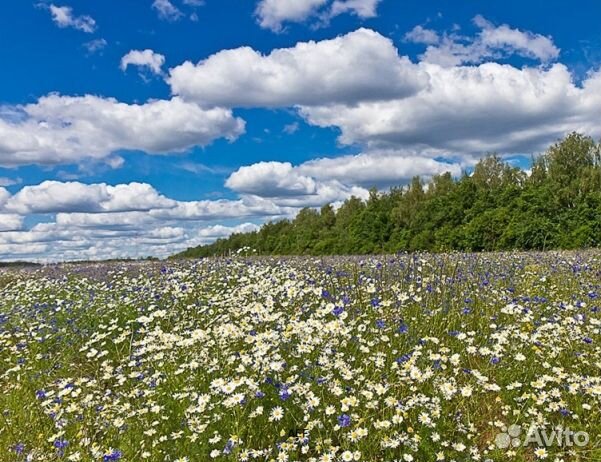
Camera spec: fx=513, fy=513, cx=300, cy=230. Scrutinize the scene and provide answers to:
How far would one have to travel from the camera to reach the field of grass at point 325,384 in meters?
3.60

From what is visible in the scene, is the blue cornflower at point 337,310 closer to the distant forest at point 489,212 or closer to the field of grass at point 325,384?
the field of grass at point 325,384

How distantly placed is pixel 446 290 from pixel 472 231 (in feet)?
101

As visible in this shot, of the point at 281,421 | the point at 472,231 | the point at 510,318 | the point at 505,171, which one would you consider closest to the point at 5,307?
the point at 281,421

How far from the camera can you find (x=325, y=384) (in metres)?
4.07

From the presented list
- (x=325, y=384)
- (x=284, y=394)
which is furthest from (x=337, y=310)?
(x=284, y=394)

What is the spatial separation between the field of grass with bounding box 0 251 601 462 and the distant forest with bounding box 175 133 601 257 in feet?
73.5

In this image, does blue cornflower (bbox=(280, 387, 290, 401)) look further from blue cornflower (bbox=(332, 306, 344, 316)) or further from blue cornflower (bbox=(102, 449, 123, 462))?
blue cornflower (bbox=(332, 306, 344, 316))

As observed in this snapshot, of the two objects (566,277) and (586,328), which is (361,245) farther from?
(586,328)

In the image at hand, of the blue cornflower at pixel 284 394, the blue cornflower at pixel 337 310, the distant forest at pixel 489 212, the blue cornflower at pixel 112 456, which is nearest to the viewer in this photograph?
the blue cornflower at pixel 112 456

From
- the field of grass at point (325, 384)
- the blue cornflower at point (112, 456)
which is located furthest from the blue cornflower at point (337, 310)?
the blue cornflower at point (112, 456)

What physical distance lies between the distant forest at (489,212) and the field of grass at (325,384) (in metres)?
22.4

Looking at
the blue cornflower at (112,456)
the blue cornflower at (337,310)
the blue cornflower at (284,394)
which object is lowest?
the blue cornflower at (112,456)

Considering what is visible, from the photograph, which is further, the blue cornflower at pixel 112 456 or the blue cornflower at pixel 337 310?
the blue cornflower at pixel 337 310

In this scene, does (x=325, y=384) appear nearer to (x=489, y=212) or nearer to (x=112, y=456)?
(x=112, y=456)
